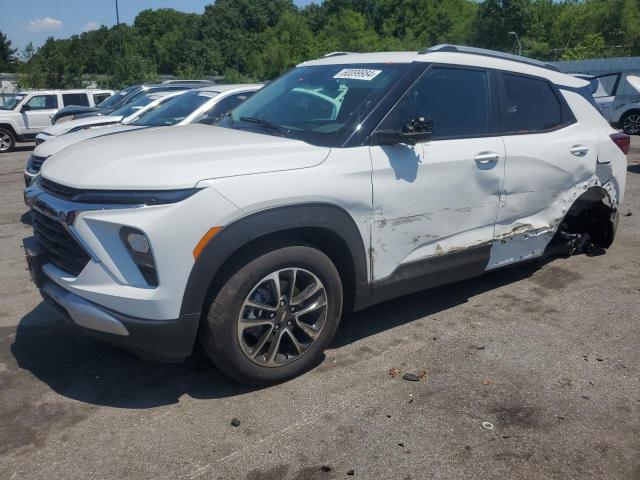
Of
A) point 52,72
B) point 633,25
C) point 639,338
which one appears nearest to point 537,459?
point 639,338

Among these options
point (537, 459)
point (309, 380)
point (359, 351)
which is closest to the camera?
point (537, 459)

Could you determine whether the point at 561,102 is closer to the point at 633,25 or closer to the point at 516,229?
the point at 516,229

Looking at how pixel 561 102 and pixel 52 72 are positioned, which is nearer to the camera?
pixel 561 102

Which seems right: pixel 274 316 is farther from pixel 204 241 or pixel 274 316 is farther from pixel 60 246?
pixel 60 246

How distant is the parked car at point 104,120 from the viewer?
29.2 ft

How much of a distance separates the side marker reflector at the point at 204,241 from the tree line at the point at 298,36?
38.1 meters

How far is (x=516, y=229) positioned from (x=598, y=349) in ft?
3.45

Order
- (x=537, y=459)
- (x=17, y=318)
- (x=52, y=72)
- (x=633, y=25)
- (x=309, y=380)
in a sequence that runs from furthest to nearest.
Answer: (x=633, y=25) → (x=52, y=72) → (x=17, y=318) → (x=309, y=380) → (x=537, y=459)

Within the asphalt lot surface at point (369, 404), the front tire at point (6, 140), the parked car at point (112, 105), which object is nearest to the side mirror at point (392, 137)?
the asphalt lot surface at point (369, 404)

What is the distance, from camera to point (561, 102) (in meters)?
4.81

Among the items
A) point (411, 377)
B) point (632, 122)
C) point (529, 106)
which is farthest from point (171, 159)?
point (632, 122)

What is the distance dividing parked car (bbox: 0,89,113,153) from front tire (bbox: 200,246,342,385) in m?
16.6

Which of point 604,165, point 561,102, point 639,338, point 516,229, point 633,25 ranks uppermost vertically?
point 633,25

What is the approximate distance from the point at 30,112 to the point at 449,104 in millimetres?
16769
